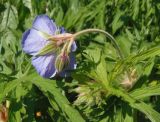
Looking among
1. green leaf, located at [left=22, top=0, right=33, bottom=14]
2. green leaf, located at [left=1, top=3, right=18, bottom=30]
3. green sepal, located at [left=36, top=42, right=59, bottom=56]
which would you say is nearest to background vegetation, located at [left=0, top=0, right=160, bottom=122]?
green sepal, located at [left=36, top=42, right=59, bottom=56]

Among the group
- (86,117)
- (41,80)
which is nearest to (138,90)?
(86,117)

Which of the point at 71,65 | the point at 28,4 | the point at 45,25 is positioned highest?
the point at 28,4

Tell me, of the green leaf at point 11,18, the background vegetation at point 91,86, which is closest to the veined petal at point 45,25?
the background vegetation at point 91,86

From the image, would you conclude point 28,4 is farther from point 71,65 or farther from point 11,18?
point 71,65

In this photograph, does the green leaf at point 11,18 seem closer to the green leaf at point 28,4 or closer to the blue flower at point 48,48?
the green leaf at point 28,4

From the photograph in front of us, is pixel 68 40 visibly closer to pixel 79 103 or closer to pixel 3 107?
pixel 79 103

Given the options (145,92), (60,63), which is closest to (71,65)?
(60,63)
